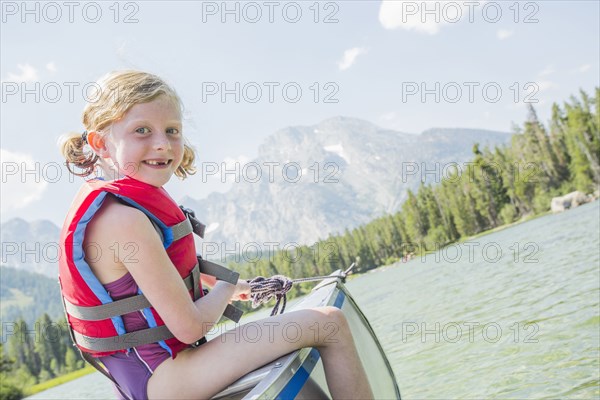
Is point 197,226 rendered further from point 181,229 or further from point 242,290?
point 242,290

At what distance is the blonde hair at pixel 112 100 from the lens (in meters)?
2.38

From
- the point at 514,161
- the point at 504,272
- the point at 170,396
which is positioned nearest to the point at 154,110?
the point at 170,396

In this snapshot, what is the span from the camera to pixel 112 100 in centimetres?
240

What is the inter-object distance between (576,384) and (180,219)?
506 centimetres

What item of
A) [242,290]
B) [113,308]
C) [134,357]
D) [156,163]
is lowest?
[134,357]

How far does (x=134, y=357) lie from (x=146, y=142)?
1.06 metres

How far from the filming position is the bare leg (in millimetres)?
2273

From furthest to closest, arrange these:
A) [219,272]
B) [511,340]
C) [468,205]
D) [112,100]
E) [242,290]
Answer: [468,205], [511,340], [242,290], [219,272], [112,100]

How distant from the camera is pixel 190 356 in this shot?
7.59ft

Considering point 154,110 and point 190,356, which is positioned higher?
point 154,110

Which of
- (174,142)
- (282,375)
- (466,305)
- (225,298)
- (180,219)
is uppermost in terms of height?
(174,142)

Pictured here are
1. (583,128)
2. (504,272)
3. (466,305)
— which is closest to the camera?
(466,305)

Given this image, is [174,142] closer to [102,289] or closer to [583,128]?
[102,289]

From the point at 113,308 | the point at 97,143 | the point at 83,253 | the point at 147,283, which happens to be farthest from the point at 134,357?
the point at 97,143
